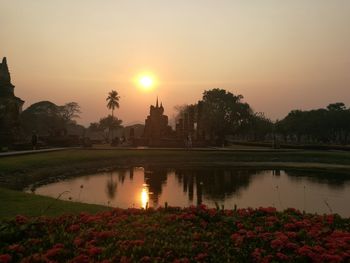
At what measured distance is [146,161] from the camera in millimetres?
41219

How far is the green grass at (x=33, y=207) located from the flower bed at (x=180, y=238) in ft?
12.2

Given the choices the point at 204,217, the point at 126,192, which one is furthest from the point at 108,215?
the point at 126,192

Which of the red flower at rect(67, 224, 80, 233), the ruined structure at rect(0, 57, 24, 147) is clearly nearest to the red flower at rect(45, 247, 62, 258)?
the red flower at rect(67, 224, 80, 233)

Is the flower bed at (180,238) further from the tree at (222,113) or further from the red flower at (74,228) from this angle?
the tree at (222,113)

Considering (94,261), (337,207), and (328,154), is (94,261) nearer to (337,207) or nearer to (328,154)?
(337,207)

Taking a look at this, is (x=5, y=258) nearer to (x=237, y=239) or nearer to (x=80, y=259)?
(x=80, y=259)

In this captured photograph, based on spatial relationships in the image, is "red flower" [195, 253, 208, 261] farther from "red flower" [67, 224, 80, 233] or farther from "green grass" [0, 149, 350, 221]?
"green grass" [0, 149, 350, 221]

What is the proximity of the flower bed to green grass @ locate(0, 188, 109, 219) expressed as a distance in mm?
3725

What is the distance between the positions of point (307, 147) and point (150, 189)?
38028mm

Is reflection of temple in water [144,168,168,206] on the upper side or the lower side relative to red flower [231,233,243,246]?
lower

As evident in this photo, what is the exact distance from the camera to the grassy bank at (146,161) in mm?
28000

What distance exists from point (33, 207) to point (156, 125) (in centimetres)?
5417

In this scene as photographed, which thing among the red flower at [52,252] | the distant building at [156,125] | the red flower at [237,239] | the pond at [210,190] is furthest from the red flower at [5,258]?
the distant building at [156,125]

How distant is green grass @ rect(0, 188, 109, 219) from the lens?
12.4 m
